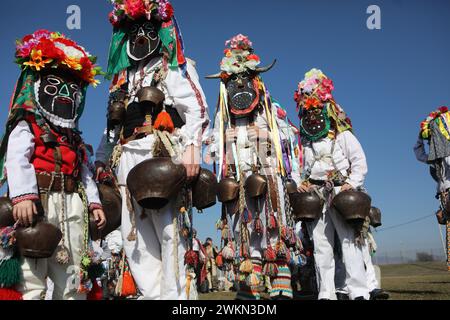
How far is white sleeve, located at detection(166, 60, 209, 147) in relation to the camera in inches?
136

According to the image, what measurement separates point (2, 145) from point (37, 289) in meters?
1.05

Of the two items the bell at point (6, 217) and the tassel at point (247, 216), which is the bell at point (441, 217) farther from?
the bell at point (6, 217)

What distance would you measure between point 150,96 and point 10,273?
5.23 feet

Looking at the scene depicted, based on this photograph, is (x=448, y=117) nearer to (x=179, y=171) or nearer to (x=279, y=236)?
(x=279, y=236)

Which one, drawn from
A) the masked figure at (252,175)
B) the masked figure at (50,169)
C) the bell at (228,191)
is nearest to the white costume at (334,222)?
the masked figure at (252,175)

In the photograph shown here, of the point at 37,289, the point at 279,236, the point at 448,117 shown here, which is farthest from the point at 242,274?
Answer: the point at 448,117

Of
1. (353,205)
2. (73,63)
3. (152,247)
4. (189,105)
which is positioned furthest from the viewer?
(353,205)

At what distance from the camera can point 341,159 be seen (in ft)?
18.5

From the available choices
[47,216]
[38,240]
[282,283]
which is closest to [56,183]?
[47,216]

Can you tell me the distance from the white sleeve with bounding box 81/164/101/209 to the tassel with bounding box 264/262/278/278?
2.52m

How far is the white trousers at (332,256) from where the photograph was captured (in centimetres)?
506

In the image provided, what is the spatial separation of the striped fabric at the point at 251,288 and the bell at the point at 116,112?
2.57 meters

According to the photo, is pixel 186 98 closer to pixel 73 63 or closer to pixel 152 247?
pixel 73 63

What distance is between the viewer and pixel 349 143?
566cm
